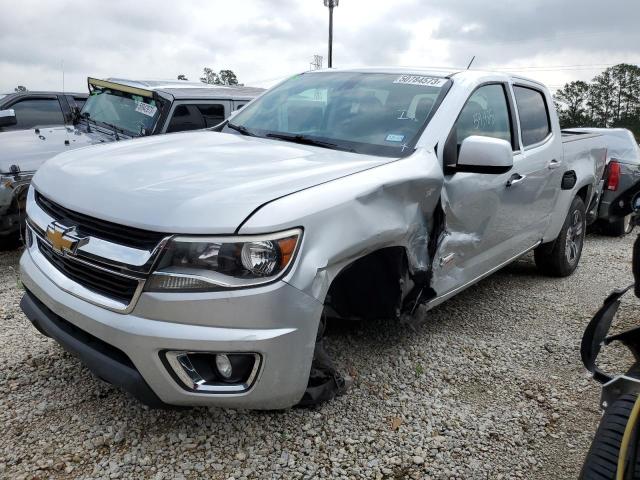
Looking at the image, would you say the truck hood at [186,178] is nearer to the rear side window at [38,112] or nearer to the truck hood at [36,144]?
the truck hood at [36,144]

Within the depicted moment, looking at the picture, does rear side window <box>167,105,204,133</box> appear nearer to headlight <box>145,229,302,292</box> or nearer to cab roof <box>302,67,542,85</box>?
cab roof <box>302,67,542,85</box>

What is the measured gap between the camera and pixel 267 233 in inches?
79.4

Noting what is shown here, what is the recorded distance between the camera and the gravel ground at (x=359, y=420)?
7.72 ft

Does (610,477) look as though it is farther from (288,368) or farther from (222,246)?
(222,246)

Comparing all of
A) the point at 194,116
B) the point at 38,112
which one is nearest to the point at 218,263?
the point at 194,116

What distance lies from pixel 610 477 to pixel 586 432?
3.84ft

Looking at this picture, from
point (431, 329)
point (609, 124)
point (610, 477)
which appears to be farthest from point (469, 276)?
point (609, 124)

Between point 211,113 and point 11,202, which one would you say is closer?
point 11,202

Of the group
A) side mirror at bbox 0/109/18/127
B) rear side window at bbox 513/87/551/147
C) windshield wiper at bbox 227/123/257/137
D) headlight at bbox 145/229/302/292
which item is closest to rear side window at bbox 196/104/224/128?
side mirror at bbox 0/109/18/127

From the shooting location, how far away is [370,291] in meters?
2.80

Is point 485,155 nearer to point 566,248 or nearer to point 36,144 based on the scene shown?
point 566,248

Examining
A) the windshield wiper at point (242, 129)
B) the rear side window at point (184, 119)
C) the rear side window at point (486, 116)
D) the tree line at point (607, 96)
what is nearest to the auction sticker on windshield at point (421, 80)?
the rear side window at point (486, 116)

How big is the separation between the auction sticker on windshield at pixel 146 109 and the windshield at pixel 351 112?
2259mm

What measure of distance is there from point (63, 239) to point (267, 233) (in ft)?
2.94
